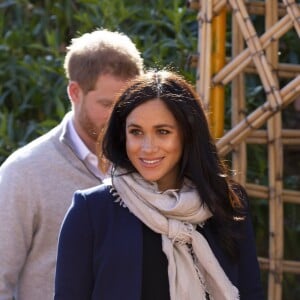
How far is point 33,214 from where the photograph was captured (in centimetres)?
355

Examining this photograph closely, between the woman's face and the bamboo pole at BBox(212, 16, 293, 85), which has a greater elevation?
the bamboo pole at BBox(212, 16, 293, 85)

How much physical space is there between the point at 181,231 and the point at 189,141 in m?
0.27

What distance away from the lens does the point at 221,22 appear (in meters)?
4.35

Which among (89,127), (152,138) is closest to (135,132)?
(152,138)

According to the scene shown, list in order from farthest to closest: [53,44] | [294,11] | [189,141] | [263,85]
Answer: [53,44] → [263,85] → [294,11] → [189,141]

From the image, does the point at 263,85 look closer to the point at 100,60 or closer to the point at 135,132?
the point at 100,60

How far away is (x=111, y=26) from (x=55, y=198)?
2.05 metres

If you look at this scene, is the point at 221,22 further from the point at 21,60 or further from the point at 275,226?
the point at 21,60

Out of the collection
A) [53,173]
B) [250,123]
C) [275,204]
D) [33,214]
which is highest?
[250,123]

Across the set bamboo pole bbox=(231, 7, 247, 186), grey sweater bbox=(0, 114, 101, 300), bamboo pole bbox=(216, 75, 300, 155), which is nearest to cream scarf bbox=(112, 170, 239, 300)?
grey sweater bbox=(0, 114, 101, 300)

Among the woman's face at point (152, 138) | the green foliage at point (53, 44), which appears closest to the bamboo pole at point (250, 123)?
the green foliage at point (53, 44)

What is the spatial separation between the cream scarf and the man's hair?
2.31 feet

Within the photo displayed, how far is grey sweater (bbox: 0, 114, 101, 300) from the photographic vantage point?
11.5 feet

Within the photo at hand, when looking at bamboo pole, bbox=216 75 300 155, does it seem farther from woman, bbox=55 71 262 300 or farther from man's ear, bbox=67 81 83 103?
woman, bbox=55 71 262 300
